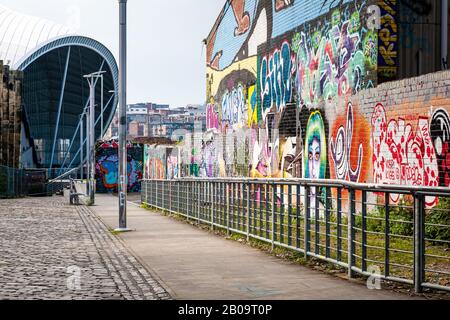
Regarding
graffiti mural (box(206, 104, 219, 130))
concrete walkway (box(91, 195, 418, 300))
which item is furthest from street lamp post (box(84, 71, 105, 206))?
concrete walkway (box(91, 195, 418, 300))

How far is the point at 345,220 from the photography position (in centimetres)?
1305

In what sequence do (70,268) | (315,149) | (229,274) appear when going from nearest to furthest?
(229,274), (70,268), (315,149)

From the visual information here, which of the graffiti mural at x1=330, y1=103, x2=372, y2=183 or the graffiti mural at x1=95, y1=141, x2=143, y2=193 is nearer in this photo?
the graffiti mural at x1=330, y1=103, x2=372, y2=183

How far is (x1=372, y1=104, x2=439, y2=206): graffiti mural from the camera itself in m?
16.0

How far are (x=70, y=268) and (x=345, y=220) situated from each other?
15.4 ft

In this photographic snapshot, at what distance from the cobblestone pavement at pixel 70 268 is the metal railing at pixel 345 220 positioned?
8.90 feet

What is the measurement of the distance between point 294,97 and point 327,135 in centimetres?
372

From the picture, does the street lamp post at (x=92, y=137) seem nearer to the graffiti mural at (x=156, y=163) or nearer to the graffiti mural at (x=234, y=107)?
the graffiti mural at (x=156, y=163)

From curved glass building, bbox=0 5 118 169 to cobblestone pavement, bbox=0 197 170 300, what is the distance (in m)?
75.9

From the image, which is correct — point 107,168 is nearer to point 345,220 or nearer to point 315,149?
point 315,149

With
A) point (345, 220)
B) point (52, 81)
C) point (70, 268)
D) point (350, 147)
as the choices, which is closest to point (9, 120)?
point (350, 147)

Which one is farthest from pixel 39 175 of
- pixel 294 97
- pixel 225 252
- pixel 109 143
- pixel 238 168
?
pixel 225 252

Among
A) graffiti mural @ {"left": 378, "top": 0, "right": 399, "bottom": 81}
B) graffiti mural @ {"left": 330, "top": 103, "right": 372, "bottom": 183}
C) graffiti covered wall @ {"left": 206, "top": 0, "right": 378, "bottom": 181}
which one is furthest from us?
graffiti covered wall @ {"left": 206, "top": 0, "right": 378, "bottom": 181}

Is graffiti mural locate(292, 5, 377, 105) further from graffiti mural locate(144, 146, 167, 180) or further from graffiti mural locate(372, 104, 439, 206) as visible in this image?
graffiti mural locate(144, 146, 167, 180)
